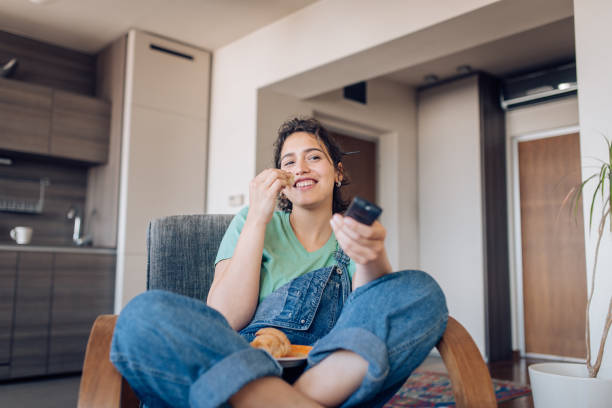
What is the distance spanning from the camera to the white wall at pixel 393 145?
15.6 ft

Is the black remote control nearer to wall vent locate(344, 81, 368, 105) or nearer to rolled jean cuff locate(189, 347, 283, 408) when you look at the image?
rolled jean cuff locate(189, 347, 283, 408)

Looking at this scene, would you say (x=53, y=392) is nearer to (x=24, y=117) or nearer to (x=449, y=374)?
(x=24, y=117)

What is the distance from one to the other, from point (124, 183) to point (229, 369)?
3.30m

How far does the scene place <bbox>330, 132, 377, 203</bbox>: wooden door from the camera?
497 cm

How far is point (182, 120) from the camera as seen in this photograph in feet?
14.1

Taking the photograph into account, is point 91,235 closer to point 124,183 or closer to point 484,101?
point 124,183

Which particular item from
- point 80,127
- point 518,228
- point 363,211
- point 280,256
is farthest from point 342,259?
point 518,228

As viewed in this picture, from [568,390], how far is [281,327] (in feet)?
4.02

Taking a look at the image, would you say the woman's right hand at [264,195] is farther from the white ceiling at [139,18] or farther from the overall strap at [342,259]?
the white ceiling at [139,18]

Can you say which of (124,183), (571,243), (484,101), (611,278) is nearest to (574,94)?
(484,101)

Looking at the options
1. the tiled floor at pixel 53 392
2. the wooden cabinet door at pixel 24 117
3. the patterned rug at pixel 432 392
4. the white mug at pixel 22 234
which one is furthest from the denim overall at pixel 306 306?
the wooden cabinet door at pixel 24 117

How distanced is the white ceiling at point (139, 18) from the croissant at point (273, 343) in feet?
9.57

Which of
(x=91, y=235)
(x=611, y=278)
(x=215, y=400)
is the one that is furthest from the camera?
(x=91, y=235)

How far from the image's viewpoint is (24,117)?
3.77 m
